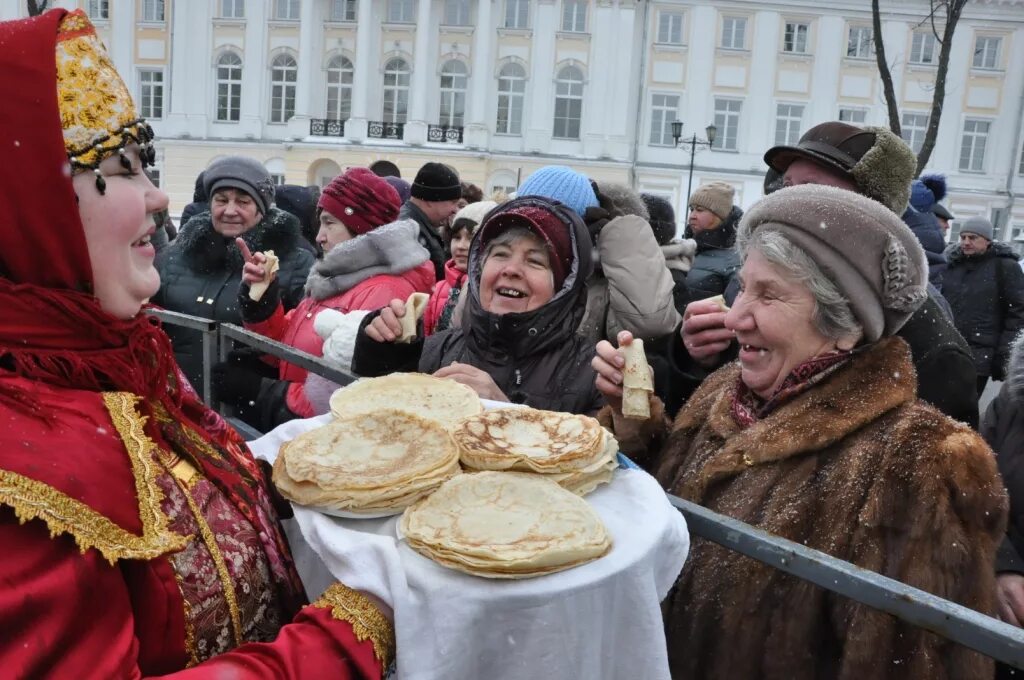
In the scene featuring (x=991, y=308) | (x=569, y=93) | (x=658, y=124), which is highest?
(x=569, y=93)

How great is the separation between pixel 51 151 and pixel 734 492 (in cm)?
172

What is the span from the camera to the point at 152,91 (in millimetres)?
36000

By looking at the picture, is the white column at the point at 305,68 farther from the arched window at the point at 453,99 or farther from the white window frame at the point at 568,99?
the white window frame at the point at 568,99

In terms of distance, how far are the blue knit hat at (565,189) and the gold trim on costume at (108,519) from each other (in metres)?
2.32

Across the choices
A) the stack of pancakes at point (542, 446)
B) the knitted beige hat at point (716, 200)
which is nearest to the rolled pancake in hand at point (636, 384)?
the stack of pancakes at point (542, 446)

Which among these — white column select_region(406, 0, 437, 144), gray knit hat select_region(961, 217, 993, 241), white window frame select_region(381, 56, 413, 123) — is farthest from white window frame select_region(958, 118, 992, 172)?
gray knit hat select_region(961, 217, 993, 241)

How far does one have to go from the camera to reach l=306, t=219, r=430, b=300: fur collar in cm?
388

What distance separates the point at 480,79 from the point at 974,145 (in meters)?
22.2

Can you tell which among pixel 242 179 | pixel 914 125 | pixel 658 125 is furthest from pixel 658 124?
pixel 242 179

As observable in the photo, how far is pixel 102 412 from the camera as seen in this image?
132 centimetres

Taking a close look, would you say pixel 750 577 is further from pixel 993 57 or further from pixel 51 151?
pixel 993 57

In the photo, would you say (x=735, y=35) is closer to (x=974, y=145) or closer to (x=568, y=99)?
(x=568, y=99)

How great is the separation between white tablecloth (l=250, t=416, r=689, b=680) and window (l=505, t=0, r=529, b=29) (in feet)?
122

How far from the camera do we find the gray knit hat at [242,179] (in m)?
4.84
